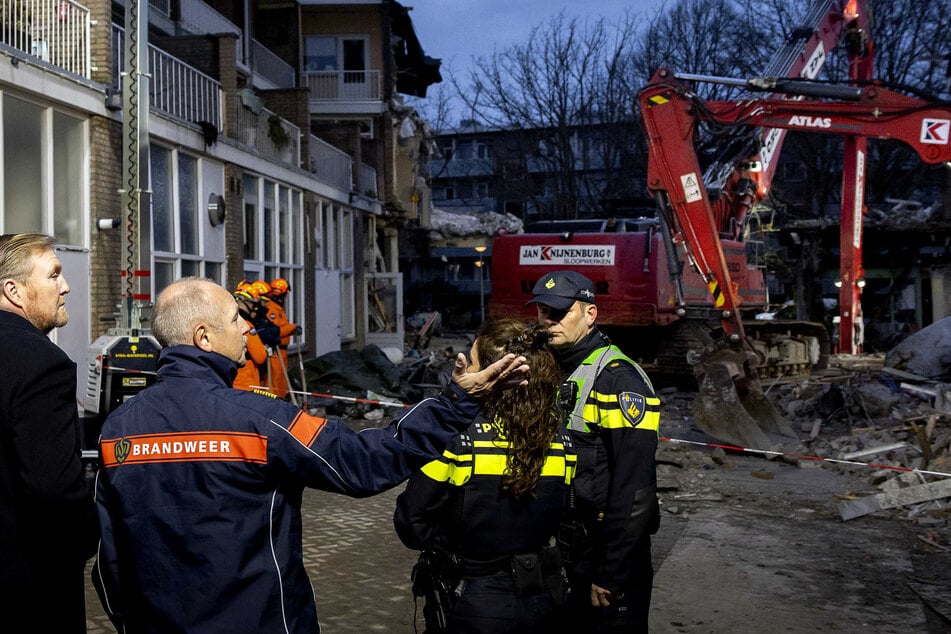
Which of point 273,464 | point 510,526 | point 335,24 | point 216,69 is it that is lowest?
point 510,526

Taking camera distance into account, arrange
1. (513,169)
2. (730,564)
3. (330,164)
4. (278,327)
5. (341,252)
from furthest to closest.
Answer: (513,169), (341,252), (330,164), (278,327), (730,564)

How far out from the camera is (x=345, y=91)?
105ft

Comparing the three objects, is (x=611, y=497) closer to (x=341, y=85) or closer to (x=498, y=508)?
(x=498, y=508)

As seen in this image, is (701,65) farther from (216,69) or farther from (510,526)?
(510,526)

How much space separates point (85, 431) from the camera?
9656 mm

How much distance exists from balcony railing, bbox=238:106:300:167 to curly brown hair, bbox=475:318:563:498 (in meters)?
15.8

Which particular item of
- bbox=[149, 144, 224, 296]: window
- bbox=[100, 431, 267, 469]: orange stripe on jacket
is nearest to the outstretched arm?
bbox=[100, 431, 267, 469]: orange stripe on jacket

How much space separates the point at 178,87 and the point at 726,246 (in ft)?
29.8

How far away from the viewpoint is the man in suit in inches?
111

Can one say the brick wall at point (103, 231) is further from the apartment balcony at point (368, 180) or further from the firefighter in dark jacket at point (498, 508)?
the apartment balcony at point (368, 180)

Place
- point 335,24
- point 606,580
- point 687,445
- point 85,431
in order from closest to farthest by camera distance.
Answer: point 606,580
point 85,431
point 687,445
point 335,24

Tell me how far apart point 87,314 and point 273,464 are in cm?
1065

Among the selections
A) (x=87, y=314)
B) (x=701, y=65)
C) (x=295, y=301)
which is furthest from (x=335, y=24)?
(x=87, y=314)

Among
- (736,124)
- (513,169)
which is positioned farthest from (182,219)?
(513,169)
